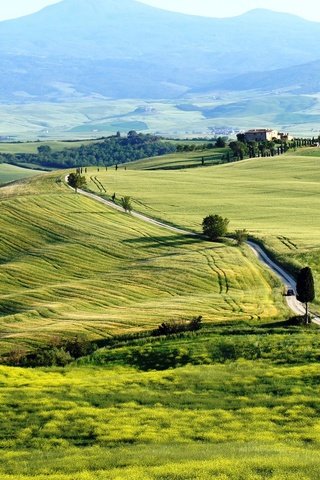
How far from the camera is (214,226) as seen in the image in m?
105

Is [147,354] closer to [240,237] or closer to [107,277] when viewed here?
[107,277]

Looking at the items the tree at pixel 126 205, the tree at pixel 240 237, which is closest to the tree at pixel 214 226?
the tree at pixel 240 237

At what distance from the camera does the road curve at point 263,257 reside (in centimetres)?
7444

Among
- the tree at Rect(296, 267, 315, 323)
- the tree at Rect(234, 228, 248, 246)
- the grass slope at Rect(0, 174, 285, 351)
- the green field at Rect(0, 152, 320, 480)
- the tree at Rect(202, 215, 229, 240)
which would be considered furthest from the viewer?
the tree at Rect(202, 215, 229, 240)

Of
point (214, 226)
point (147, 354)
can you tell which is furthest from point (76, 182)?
point (147, 354)

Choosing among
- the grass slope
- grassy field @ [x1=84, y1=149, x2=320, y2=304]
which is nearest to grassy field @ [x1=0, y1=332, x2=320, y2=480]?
the grass slope

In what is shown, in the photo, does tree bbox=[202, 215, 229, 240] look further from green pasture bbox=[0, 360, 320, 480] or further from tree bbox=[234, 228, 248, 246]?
green pasture bbox=[0, 360, 320, 480]

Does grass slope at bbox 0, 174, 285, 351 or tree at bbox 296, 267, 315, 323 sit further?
grass slope at bbox 0, 174, 285, 351

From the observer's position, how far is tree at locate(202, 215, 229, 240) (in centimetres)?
10519

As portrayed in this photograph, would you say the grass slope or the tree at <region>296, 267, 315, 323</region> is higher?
the tree at <region>296, 267, 315, 323</region>

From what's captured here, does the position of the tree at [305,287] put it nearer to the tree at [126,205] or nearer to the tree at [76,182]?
the tree at [126,205]

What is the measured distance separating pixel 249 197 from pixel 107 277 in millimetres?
61474

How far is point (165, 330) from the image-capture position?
66250 mm

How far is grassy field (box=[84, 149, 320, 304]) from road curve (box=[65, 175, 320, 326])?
170cm
